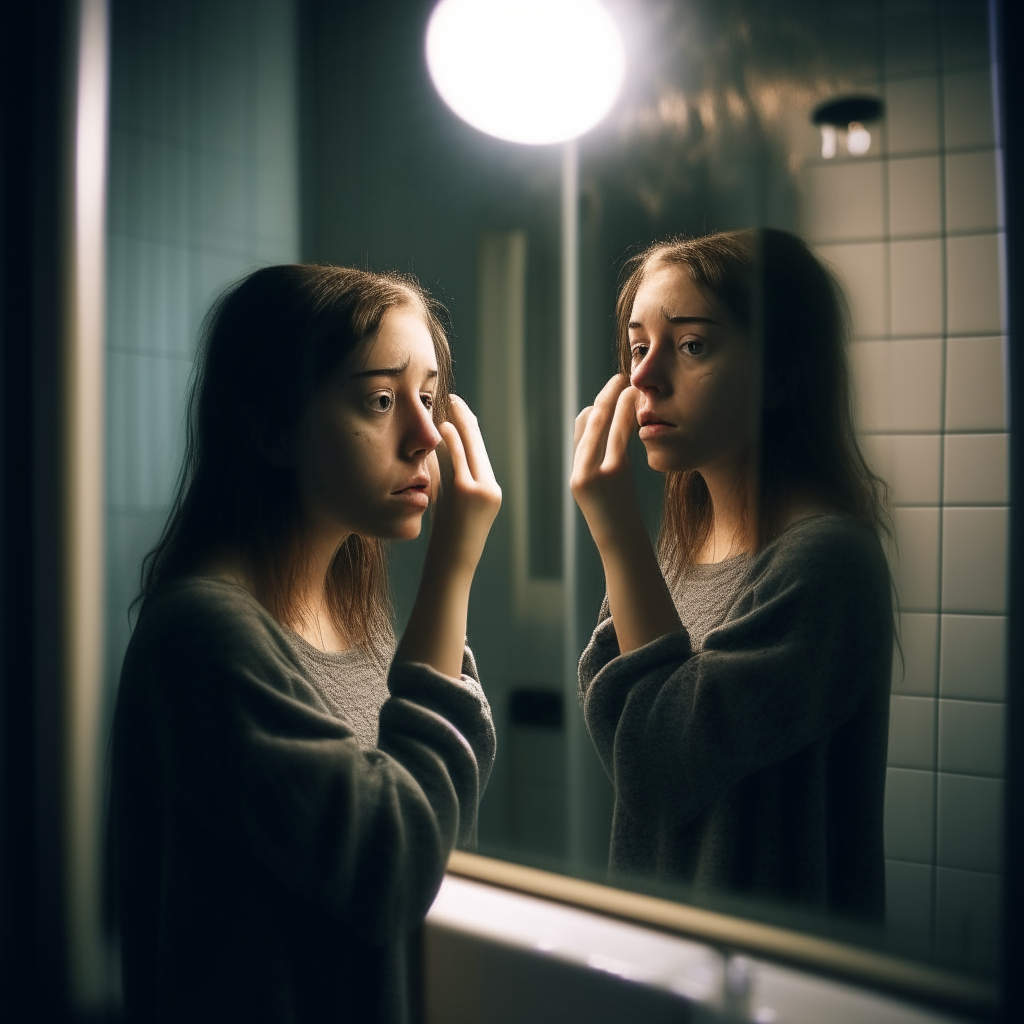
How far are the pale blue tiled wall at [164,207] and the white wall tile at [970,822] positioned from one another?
729 mm

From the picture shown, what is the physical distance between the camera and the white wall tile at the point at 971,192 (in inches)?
19.9

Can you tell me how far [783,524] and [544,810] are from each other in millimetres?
303

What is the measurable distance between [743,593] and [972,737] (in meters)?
0.17

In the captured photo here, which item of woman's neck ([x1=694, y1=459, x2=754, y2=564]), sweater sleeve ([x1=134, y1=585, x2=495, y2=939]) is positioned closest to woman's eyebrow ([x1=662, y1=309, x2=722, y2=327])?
woman's neck ([x1=694, y1=459, x2=754, y2=564])

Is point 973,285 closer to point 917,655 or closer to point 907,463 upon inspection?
point 907,463

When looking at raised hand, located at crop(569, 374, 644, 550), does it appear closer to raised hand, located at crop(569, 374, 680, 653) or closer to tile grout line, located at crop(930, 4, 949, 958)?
raised hand, located at crop(569, 374, 680, 653)

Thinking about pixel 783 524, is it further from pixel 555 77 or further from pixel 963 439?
pixel 555 77

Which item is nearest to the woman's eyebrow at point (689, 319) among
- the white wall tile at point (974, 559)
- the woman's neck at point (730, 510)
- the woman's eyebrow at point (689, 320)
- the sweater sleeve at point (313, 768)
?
the woman's eyebrow at point (689, 320)

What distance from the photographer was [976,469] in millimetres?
511

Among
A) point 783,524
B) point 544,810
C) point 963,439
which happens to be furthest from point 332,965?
point 963,439

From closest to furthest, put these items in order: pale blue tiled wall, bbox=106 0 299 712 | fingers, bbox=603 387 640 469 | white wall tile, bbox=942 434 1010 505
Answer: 1. white wall tile, bbox=942 434 1010 505
2. fingers, bbox=603 387 640 469
3. pale blue tiled wall, bbox=106 0 299 712

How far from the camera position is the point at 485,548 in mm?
656

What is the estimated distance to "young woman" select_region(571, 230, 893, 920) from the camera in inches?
21.2

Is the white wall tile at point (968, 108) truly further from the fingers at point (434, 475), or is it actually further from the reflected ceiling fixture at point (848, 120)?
the fingers at point (434, 475)
